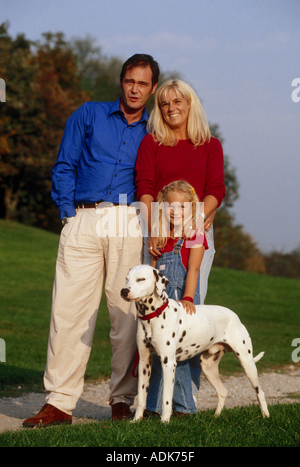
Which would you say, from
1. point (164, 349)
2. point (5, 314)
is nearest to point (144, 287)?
point (164, 349)

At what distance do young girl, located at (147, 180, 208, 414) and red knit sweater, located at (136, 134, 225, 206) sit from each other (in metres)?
0.16

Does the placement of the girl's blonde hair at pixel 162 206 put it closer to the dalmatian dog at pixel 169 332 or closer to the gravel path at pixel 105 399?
the dalmatian dog at pixel 169 332

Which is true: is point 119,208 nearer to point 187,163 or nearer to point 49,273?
point 187,163

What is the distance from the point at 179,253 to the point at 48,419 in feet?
6.60

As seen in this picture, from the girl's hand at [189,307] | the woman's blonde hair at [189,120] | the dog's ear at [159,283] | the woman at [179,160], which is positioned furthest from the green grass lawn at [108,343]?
the woman's blonde hair at [189,120]

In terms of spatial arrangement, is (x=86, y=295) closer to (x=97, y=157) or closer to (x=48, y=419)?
(x=48, y=419)

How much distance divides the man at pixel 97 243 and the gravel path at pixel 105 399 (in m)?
0.76

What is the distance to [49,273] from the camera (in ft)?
72.9

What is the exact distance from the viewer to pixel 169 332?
4434 millimetres

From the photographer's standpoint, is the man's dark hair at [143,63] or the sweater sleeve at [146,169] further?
the man's dark hair at [143,63]

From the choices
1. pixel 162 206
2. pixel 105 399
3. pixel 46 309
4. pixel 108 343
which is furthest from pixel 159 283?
pixel 46 309

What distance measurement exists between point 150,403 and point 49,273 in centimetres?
1782

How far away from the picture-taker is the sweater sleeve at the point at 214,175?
505cm

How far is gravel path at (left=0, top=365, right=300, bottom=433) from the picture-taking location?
6.21 metres
